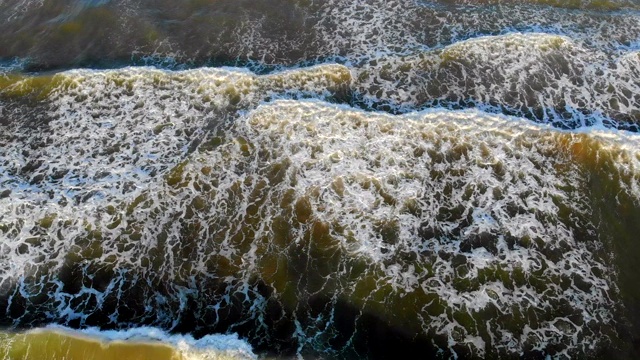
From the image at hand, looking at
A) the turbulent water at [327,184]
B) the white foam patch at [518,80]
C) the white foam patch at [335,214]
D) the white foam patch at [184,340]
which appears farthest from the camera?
the white foam patch at [518,80]

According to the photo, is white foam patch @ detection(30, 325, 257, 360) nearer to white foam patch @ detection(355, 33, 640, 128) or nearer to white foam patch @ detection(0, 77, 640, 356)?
white foam patch @ detection(0, 77, 640, 356)

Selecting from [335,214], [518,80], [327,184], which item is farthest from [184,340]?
[518,80]

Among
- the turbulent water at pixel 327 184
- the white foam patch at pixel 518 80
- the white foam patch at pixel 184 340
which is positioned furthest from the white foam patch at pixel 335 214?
the white foam patch at pixel 518 80

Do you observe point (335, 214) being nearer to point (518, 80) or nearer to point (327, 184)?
point (327, 184)

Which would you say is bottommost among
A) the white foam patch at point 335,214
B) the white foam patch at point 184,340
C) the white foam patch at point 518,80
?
the white foam patch at point 184,340

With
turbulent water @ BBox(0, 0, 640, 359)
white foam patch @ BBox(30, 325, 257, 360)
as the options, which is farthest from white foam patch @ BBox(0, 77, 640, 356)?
white foam patch @ BBox(30, 325, 257, 360)

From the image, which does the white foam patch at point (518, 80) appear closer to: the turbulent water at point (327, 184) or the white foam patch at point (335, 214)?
the turbulent water at point (327, 184)

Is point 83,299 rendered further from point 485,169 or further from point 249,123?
point 485,169

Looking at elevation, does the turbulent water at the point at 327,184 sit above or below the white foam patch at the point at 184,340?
above
